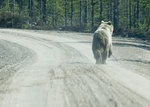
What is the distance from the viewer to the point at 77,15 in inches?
2650

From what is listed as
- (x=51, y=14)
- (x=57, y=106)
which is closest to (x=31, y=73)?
(x=57, y=106)

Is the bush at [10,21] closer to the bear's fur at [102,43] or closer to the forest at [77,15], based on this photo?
the forest at [77,15]

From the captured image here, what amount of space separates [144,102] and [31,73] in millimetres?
4698

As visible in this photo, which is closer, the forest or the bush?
the forest

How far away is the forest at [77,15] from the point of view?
117 ft

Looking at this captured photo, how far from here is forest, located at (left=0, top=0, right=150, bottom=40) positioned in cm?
3553

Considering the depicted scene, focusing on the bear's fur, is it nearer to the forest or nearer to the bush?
the forest

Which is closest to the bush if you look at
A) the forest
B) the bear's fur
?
the forest

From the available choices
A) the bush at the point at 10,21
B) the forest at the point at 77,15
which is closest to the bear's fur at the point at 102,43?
the forest at the point at 77,15

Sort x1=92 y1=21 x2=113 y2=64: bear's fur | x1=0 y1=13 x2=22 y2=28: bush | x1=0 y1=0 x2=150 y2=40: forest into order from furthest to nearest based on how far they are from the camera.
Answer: x1=0 y1=13 x2=22 y2=28: bush → x1=0 y1=0 x2=150 y2=40: forest → x1=92 y1=21 x2=113 y2=64: bear's fur

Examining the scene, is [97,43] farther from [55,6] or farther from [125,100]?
[55,6]

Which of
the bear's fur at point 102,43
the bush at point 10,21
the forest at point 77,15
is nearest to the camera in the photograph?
the bear's fur at point 102,43

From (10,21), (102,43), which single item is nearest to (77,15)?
(10,21)

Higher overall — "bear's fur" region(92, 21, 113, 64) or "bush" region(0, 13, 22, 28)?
"bush" region(0, 13, 22, 28)
